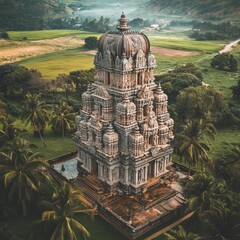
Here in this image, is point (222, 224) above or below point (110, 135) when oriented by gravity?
below

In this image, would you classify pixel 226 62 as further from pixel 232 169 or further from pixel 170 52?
pixel 232 169

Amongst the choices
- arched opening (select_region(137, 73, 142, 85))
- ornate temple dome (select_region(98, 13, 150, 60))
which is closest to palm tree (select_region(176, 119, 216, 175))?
arched opening (select_region(137, 73, 142, 85))

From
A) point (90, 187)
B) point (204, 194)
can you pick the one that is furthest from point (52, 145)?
point (204, 194)

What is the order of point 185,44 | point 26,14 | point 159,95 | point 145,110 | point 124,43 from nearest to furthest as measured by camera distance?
1. point 124,43
2. point 145,110
3. point 159,95
4. point 26,14
5. point 185,44

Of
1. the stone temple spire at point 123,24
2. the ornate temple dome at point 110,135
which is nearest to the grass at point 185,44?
the stone temple spire at point 123,24

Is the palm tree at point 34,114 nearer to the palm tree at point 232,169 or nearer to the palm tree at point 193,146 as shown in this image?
the palm tree at point 193,146

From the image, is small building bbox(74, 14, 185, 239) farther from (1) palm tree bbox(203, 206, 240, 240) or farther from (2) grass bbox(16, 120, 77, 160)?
(2) grass bbox(16, 120, 77, 160)

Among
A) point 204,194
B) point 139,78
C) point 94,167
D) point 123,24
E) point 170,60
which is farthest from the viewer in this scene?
point 170,60

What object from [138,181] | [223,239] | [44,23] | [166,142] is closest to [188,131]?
[166,142]
